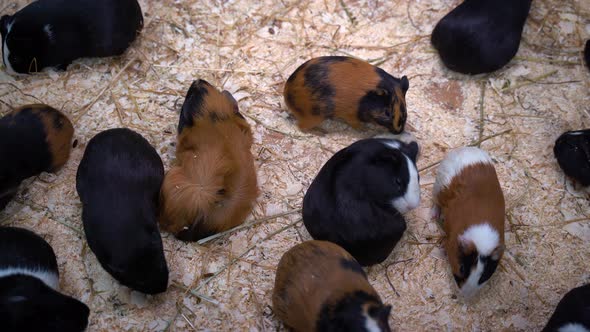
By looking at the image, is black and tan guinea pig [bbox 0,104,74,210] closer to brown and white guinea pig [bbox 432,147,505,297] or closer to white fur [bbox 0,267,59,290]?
white fur [bbox 0,267,59,290]

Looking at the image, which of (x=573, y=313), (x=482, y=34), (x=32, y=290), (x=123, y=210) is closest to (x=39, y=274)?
(x=32, y=290)

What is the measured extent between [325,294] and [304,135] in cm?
139

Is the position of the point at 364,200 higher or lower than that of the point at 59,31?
lower

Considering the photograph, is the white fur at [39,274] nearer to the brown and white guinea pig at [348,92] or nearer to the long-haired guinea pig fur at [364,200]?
the long-haired guinea pig fur at [364,200]

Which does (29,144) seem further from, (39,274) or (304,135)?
(304,135)

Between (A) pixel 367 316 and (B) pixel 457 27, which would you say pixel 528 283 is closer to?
(A) pixel 367 316

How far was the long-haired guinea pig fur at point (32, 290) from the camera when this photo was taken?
2.71 meters

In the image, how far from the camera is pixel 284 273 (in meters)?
2.92

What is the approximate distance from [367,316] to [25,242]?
1.96 meters

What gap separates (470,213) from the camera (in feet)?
10.8

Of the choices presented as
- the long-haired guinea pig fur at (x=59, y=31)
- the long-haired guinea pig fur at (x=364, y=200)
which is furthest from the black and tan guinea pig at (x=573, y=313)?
the long-haired guinea pig fur at (x=59, y=31)

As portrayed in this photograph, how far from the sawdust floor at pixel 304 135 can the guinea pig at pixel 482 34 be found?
161mm

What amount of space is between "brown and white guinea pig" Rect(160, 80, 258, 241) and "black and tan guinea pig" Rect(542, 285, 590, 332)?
6.23ft

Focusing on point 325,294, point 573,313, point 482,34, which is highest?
point 482,34
